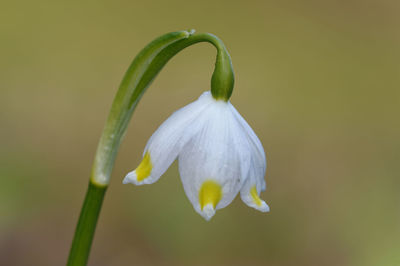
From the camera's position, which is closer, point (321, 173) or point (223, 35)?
point (321, 173)

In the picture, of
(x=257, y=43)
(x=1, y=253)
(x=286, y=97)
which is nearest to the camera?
(x=1, y=253)

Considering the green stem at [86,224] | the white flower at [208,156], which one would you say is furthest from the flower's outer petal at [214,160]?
the green stem at [86,224]

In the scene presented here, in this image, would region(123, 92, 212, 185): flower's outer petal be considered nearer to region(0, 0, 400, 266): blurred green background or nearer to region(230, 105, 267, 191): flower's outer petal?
region(230, 105, 267, 191): flower's outer petal

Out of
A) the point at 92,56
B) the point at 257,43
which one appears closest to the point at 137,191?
the point at 92,56

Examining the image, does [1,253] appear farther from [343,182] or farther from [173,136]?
[343,182]

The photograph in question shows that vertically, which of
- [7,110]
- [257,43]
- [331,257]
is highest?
[257,43]

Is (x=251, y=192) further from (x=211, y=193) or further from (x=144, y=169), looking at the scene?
(x=144, y=169)

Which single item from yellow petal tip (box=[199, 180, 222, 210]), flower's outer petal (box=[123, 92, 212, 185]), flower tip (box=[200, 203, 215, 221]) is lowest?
flower tip (box=[200, 203, 215, 221])

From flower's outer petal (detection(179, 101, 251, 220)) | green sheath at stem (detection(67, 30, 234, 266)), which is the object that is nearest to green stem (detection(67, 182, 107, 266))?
green sheath at stem (detection(67, 30, 234, 266))
